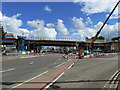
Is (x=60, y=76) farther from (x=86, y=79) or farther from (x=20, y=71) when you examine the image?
(x=20, y=71)

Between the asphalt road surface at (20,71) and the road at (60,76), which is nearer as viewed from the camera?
the road at (60,76)

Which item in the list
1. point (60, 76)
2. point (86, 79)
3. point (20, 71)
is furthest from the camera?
point (20, 71)

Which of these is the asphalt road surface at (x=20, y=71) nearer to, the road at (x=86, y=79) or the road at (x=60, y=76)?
the road at (x=60, y=76)

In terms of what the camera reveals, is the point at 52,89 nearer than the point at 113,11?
Yes

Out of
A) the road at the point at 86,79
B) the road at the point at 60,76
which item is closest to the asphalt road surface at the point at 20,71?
the road at the point at 60,76

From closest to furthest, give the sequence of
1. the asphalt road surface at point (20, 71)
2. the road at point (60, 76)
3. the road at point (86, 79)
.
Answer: the road at point (86, 79) → the road at point (60, 76) → the asphalt road surface at point (20, 71)

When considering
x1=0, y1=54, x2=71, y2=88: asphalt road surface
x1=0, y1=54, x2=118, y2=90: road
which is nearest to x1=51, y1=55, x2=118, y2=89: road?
x1=0, y1=54, x2=118, y2=90: road

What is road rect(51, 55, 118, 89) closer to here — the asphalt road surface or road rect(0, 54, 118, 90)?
road rect(0, 54, 118, 90)

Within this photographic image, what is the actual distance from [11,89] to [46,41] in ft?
202

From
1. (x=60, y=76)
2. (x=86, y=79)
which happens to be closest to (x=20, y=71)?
(x=60, y=76)

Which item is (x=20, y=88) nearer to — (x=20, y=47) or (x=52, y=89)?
(x=52, y=89)

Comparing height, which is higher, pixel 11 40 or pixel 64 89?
pixel 11 40

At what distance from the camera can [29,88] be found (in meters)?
6.27

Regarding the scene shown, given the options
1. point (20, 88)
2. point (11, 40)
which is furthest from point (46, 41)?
point (20, 88)
